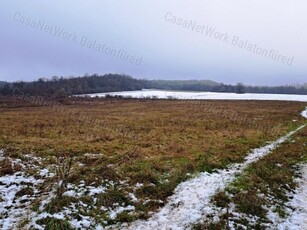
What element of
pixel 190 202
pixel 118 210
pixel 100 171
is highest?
pixel 100 171

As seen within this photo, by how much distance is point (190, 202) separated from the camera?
9.28 metres

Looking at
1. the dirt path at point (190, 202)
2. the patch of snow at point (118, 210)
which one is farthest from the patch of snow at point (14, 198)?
the dirt path at point (190, 202)

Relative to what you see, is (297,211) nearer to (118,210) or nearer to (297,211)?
(297,211)

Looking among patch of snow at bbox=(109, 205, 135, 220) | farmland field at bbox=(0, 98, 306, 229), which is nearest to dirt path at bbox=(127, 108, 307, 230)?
farmland field at bbox=(0, 98, 306, 229)

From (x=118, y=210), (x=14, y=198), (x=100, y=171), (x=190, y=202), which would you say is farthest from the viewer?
(x=100, y=171)

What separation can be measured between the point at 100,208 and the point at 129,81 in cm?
17985

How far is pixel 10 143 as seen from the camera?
53.6ft

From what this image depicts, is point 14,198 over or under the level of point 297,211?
under

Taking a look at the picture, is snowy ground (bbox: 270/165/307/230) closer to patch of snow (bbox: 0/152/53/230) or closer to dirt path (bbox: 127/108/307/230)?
dirt path (bbox: 127/108/307/230)

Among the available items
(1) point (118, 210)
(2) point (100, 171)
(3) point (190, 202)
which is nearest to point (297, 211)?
(3) point (190, 202)

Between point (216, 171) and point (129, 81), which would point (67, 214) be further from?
point (129, 81)

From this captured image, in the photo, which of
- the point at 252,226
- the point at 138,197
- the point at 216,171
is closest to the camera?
the point at 252,226

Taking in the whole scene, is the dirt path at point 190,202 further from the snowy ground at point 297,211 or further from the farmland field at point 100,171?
the snowy ground at point 297,211

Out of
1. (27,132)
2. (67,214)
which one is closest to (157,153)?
(67,214)
